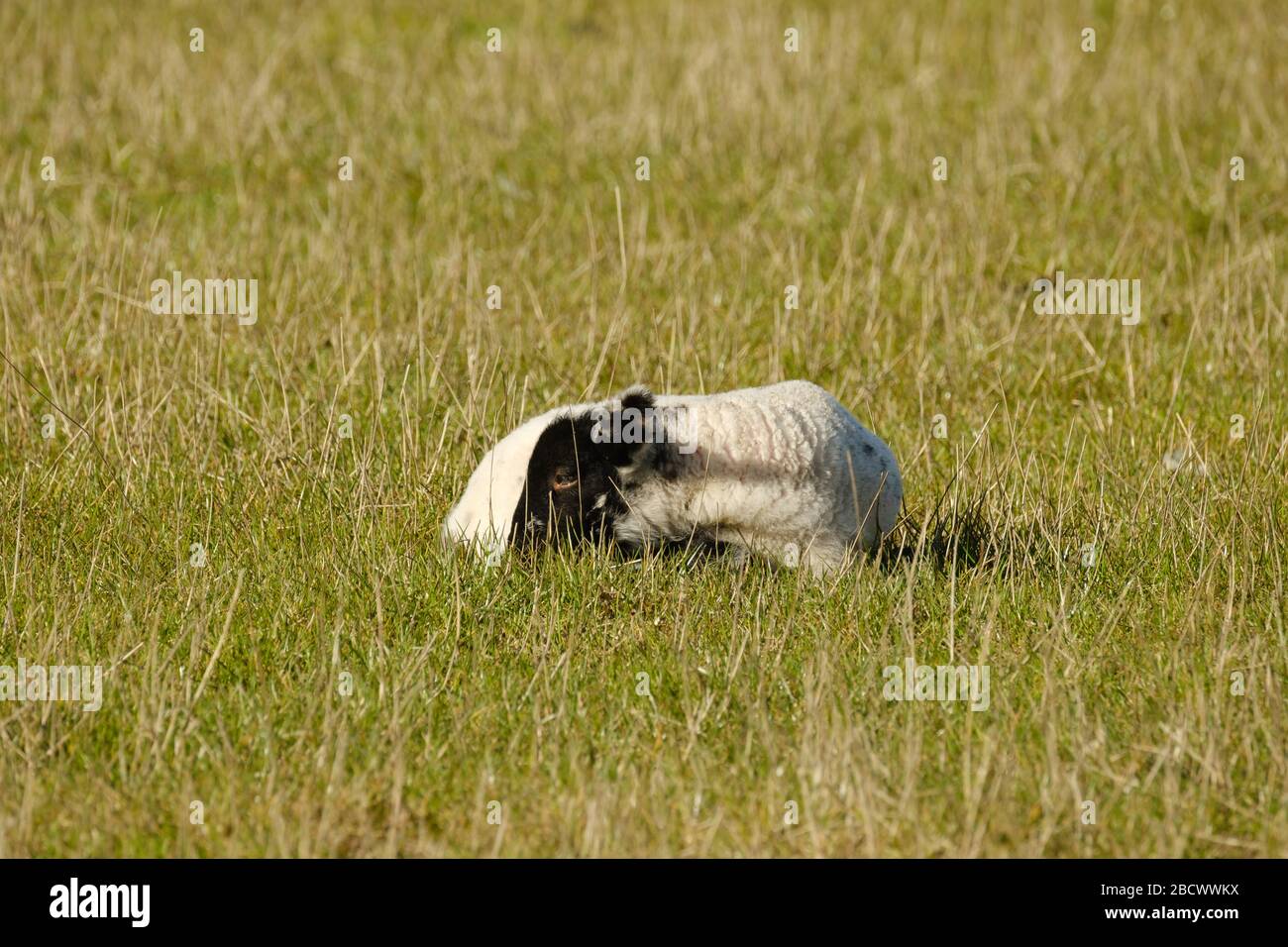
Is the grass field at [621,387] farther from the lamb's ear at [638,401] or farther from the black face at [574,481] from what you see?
the lamb's ear at [638,401]

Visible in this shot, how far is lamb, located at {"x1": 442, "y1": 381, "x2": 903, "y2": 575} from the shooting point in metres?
4.53

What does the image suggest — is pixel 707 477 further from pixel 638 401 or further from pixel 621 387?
pixel 621 387

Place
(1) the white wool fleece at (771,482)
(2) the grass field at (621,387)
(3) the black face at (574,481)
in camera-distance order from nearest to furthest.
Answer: (2) the grass field at (621,387), (1) the white wool fleece at (771,482), (3) the black face at (574,481)

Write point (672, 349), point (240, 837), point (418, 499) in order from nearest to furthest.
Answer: point (240, 837) → point (418, 499) → point (672, 349)

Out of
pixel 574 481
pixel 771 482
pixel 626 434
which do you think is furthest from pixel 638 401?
pixel 771 482

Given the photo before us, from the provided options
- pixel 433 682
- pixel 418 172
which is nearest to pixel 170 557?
pixel 433 682

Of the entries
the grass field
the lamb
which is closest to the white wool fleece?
the lamb

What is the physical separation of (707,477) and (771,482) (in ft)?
0.61

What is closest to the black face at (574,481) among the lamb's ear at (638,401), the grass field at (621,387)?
the lamb's ear at (638,401)

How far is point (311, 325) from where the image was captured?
7520 millimetres

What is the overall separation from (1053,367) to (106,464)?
4.24 metres

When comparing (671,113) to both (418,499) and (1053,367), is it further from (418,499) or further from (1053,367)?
(418,499)

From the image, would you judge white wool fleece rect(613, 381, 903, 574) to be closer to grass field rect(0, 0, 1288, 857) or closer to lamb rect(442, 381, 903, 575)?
lamb rect(442, 381, 903, 575)

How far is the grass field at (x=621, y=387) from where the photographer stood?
373 cm
